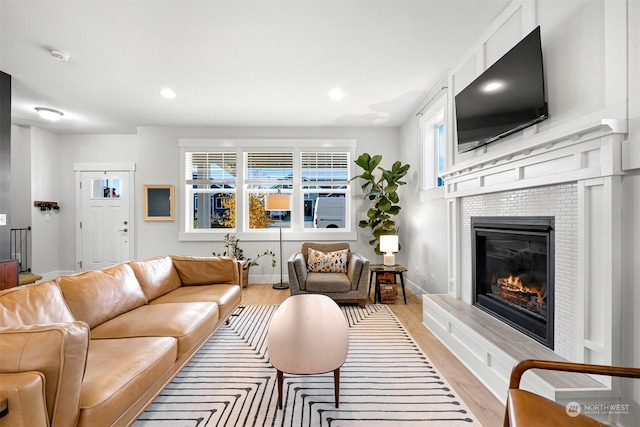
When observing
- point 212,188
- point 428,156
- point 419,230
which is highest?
point 428,156

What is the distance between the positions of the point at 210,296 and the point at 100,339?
944 millimetres

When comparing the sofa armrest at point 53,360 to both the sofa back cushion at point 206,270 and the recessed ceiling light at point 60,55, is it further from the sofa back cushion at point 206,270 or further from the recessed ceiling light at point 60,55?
the recessed ceiling light at point 60,55

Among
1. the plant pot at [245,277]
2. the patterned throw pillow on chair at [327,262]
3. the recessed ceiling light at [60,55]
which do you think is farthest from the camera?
the plant pot at [245,277]

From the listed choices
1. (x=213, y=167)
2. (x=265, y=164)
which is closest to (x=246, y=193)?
(x=265, y=164)

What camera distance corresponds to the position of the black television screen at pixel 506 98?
1767mm

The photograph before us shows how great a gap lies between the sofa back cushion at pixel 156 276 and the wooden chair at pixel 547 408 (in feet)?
8.85

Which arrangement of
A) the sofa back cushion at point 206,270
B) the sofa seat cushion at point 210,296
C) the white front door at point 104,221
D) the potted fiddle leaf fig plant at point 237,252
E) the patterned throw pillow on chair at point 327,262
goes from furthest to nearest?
the white front door at point 104,221, the potted fiddle leaf fig plant at point 237,252, the patterned throw pillow on chair at point 327,262, the sofa back cushion at point 206,270, the sofa seat cushion at point 210,296

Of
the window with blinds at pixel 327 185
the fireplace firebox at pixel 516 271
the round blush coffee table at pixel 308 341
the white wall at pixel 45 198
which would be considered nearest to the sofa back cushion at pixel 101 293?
the round blush coffee table at pixel 308 341

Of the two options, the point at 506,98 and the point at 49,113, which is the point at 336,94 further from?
the point at 49,113

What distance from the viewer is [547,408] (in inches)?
41.5

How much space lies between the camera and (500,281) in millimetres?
2350

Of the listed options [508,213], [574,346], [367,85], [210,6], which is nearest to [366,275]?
[508,213]

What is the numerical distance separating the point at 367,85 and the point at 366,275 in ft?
7.70

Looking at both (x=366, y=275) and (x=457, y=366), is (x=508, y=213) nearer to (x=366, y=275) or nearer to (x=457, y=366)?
(x=457, y=366)
